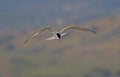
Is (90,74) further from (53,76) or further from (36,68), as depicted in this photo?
(36,68)

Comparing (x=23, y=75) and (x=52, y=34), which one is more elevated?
(x=52, y=34)

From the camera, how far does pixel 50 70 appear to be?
2105 inches

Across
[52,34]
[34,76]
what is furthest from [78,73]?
[52,34]

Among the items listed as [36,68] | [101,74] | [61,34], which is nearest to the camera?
[61,34]

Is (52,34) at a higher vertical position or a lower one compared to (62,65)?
higher

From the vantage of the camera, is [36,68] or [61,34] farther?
[36,68]

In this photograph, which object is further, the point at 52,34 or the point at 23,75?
the point at 23,75

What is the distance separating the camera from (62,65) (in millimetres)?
56031

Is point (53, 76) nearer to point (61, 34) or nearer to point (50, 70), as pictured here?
point (50, 70)

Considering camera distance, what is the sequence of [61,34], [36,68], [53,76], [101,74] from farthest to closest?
[36,68], [101,74], [53,76], [61,34]

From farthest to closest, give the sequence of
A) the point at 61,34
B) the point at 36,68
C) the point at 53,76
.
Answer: the point at 36,68, the point at 53,76, the point at 61,34

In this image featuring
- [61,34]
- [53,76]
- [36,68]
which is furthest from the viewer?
[36,68]

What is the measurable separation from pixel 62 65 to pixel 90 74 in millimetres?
5801

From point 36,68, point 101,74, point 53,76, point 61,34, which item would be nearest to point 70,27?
point 61,34
